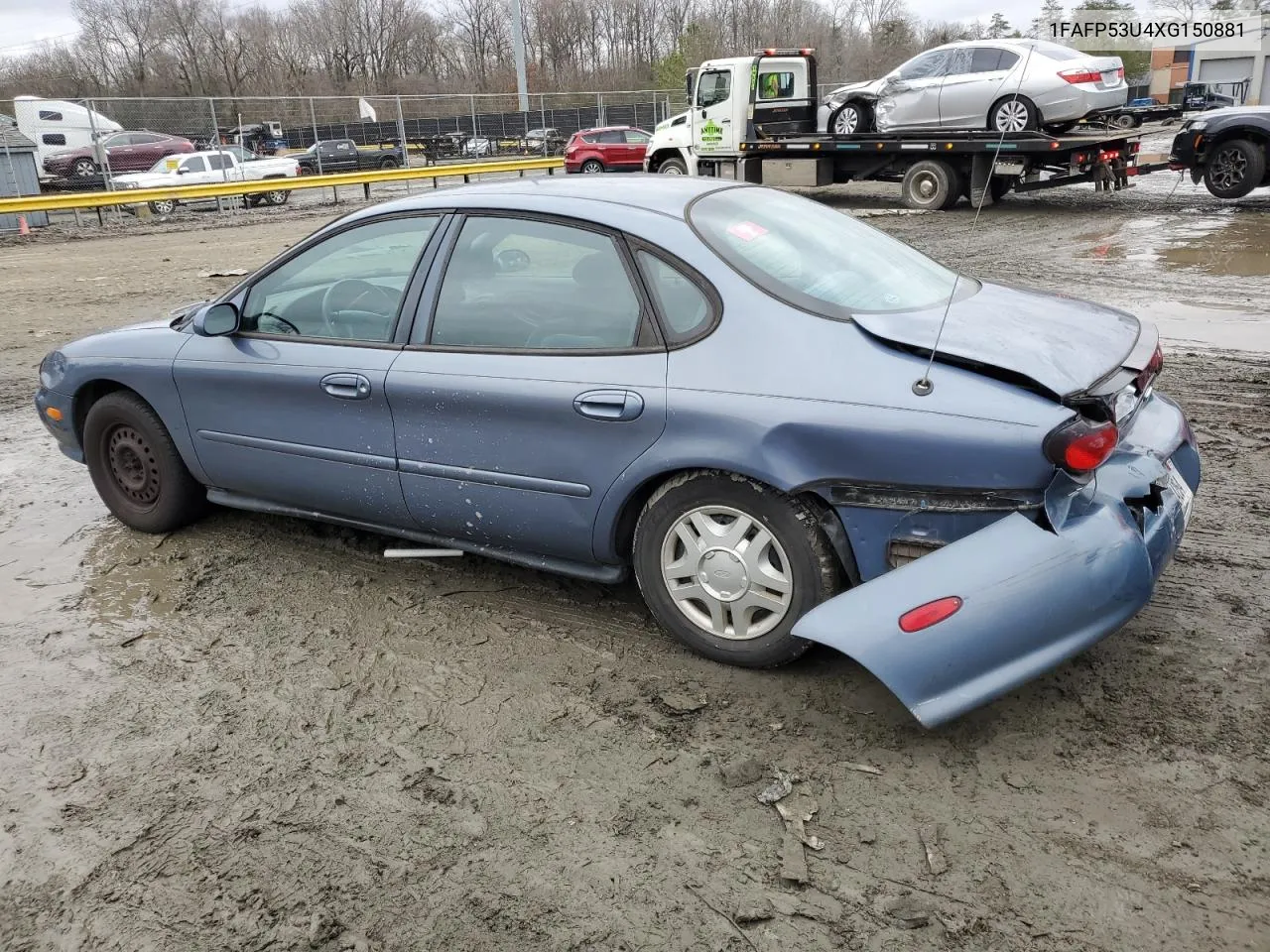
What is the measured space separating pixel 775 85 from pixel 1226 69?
3843 centimetres

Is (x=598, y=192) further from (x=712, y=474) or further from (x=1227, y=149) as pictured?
(x=1227, y=149)

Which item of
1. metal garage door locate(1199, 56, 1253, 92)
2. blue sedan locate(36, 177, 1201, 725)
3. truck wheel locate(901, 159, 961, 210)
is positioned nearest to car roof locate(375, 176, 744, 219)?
blue sedan locate(36, 177, 1201, 725)

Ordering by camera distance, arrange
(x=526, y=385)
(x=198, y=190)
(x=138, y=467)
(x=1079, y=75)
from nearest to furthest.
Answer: (x=526, y=385)
(x=138, y=467)
(x=1079, y=75)
(x=198, y=190)

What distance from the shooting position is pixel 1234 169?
1494 centimetres

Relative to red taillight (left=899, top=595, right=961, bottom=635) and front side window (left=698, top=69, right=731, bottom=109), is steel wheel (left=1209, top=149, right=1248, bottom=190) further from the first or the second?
red taillight (left=899, top=595, right=961, bottom=635)

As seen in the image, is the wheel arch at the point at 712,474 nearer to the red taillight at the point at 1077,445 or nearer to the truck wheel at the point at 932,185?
the red taillight at the point at 1077,445

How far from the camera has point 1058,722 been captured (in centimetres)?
300

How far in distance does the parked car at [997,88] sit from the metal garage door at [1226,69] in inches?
1406

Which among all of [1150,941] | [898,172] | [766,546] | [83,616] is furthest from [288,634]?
[898,172]

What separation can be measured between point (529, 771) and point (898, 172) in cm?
1741

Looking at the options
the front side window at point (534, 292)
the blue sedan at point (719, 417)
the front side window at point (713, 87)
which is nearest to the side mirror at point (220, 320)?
the blue sedan at point (719, 417)

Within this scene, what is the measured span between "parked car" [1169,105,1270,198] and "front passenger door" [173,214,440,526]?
47.2 feet

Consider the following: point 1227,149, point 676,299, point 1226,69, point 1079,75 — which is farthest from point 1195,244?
point 1226,69

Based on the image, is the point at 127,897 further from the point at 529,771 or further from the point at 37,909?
the point at 529,771
